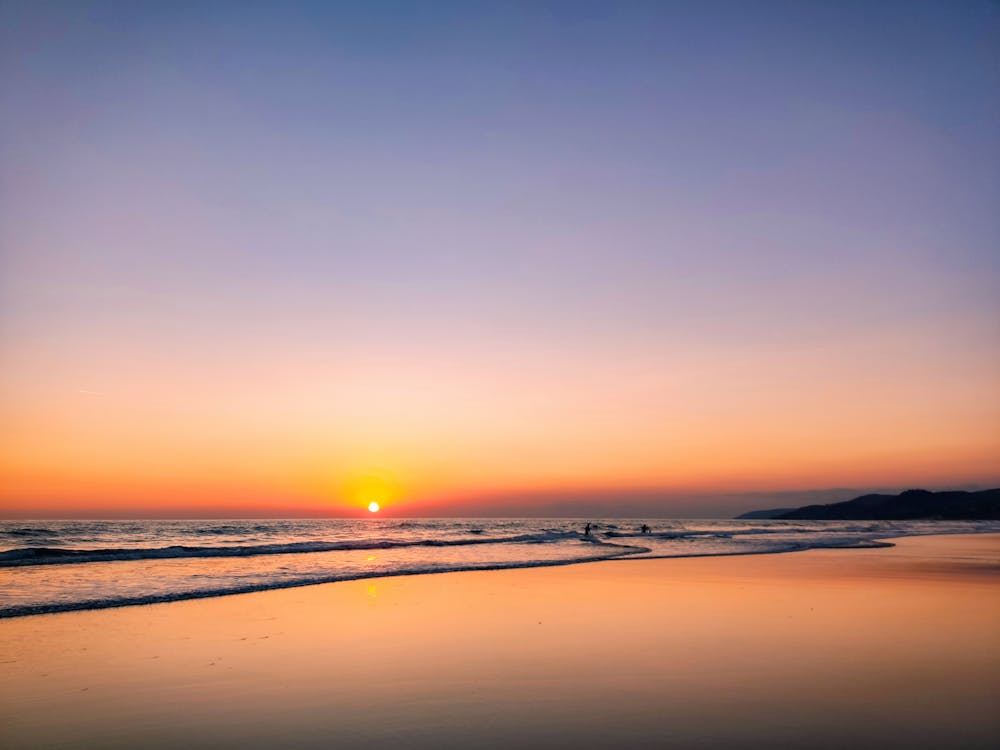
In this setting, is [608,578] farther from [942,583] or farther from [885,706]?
[885,706]

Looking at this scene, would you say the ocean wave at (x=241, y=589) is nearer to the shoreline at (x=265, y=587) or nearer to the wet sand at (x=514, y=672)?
the shoreline at (x=265, y=587)

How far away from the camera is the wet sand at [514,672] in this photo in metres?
7.15

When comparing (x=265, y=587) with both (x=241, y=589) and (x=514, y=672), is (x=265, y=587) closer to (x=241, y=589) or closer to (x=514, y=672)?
(x=241, y=589)

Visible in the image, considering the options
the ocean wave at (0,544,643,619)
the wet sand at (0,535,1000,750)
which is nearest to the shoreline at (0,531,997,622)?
the ocean wave at (0,544,643,619)

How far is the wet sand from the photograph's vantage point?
7148 mm

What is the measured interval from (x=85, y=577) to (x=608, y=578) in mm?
16892

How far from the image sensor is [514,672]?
958cm

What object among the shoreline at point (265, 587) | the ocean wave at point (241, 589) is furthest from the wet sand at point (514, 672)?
the ocean wave at point (241, 589)

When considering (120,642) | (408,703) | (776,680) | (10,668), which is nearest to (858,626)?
(776,680)

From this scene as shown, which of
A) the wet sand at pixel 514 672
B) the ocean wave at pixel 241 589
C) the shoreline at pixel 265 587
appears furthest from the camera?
the ocean wave at pixel 241 589

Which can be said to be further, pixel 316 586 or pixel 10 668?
pixel 316 586

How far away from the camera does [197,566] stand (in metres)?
28.3

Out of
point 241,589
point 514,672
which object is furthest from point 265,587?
point 514,672

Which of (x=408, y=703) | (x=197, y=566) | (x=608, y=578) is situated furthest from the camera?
(x=197, y=566)
